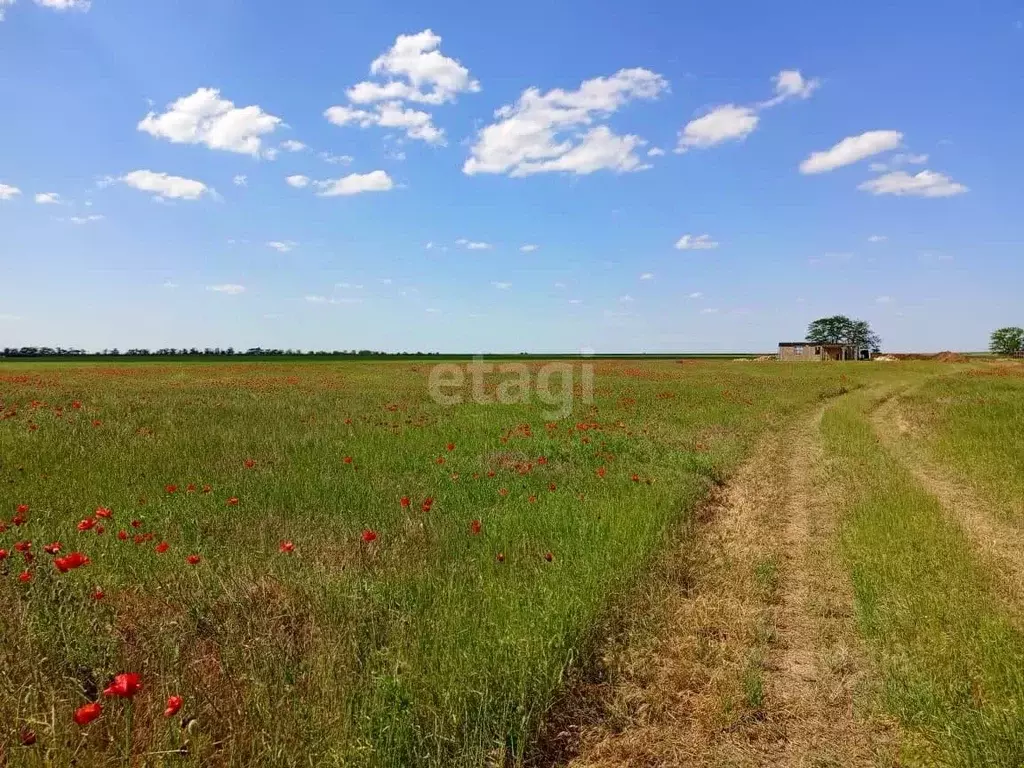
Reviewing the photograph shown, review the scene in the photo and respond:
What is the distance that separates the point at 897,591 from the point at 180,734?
581cm

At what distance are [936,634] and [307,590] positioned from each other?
16.2 ft

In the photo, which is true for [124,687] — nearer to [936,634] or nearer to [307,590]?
[307,590]

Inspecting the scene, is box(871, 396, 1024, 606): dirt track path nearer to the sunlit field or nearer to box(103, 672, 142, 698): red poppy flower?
the sunlit field

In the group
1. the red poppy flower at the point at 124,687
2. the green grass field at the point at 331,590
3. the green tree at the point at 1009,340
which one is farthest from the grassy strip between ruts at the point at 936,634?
the green tree at the point at 1009,340

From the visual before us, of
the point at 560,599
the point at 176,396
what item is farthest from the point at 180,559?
the point at 176,396

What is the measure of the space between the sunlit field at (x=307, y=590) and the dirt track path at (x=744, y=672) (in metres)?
0.45

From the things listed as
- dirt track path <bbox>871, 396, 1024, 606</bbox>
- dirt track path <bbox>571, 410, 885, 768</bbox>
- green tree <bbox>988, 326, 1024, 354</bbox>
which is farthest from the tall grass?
green tree <bbox>988, 326, 1024, 354</bbox>

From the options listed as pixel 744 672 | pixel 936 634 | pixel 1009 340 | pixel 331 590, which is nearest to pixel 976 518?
pixel 936 634

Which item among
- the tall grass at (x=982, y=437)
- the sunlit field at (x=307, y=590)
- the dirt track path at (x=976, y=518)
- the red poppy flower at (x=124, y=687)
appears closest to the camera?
the red poppy flower at (x=124, y=687)

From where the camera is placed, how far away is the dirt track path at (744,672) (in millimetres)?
3596

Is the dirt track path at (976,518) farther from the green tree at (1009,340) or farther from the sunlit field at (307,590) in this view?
the green tree at (1009,340)

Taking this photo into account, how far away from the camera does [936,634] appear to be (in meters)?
4.69

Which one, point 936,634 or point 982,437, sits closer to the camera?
point 936,634

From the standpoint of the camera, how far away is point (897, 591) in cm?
553
